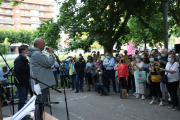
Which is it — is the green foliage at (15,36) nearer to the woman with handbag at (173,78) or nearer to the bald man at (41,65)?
the woman with handbag at (173,78)

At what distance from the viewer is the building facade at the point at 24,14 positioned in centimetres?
6538

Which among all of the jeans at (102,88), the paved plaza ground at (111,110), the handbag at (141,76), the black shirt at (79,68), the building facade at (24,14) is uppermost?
the building facade at (24,14)

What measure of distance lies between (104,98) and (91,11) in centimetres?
669

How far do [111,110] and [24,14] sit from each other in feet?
233

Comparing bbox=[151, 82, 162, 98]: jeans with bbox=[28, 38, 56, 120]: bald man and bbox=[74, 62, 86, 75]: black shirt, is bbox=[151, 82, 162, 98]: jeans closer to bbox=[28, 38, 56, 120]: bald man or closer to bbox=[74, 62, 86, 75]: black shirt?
bbox=[74, 62, 86, 75]: black shirt

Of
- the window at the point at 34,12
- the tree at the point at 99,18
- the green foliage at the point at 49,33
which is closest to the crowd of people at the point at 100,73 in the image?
the tree at the point at 99,18

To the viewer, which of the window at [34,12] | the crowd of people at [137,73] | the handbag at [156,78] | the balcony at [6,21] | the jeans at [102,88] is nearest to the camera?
the crowd of people at [137,73]

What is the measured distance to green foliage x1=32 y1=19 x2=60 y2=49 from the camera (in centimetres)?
1434

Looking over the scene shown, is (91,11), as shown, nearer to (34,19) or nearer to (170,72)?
(170,72)

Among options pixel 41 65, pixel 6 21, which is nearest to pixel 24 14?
pixel 6 21

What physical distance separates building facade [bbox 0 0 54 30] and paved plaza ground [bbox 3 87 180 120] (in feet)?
189

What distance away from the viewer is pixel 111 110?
723 cm

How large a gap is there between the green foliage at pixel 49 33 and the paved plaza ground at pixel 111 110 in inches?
236

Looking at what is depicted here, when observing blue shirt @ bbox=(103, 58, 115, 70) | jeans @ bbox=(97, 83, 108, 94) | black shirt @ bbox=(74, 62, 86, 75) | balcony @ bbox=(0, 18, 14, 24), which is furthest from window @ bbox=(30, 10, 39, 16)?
jeans @ bbox=(97, 83, 108, 94)
